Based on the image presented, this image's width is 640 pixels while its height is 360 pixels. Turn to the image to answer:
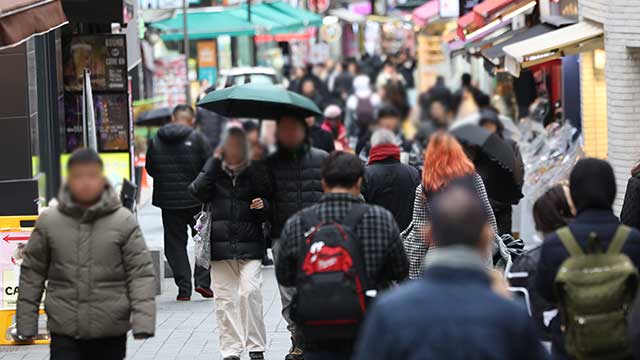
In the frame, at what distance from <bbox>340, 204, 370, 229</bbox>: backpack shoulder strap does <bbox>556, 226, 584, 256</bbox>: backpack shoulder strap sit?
111 centimetres

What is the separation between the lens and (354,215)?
7332 mm

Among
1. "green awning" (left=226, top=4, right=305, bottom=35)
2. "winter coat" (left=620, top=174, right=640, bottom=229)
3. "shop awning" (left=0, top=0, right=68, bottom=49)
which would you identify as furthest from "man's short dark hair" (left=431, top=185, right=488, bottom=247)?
"green awning" (left=226, top=4, right=305, bottom=35)

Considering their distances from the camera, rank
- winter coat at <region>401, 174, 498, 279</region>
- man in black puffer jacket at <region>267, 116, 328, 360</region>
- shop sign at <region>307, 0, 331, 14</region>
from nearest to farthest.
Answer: winter coat at <region>401, 174, 498, 279</region> → man in black puffer jacket at <region>267, 116, 328, 360</region> → shop sign at <region>307, 0, 331, 14</region>

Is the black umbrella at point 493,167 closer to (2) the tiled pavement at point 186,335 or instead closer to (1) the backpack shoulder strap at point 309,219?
(2) the tiled pavement at point 186,335

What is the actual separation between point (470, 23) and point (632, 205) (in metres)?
11.8

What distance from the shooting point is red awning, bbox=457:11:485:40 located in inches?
797

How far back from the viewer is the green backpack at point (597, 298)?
6.43 metres

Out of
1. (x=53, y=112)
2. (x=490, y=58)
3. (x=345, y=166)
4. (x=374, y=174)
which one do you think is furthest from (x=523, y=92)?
(x=345, y=166)

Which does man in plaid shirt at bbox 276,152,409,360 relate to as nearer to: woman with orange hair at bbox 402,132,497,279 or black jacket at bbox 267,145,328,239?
woman with orange hair at bbox 402,132,497,279

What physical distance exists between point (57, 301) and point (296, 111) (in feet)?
12.9

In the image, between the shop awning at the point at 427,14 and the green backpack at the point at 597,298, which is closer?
the green backpack at the point at 597,298

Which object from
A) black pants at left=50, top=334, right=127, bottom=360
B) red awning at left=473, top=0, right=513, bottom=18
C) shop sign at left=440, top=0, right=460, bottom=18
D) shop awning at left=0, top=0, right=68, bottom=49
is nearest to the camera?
black pants at left=50, top=334, right=127, bottom=360

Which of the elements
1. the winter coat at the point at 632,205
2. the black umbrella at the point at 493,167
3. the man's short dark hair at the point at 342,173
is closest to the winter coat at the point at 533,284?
the man's short dark hair at the point at 342,173

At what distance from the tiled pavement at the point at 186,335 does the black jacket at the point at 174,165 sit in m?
1.05
